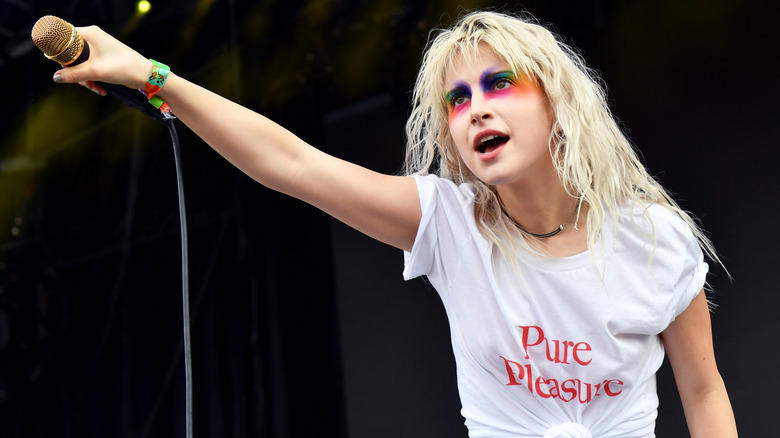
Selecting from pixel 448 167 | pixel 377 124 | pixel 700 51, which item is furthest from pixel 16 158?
pixel 700 51

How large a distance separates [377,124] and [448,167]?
5.27 feet

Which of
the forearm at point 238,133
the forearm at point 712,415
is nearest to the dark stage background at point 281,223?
the forearm at point 712,415

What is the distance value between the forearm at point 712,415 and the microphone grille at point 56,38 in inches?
46.0

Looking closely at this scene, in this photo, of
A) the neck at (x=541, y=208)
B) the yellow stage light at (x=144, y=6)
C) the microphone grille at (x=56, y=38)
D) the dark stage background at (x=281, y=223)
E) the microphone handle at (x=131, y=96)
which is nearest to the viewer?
the microphone grille at (x=56, y=38)

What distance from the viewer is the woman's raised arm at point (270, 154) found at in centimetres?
97

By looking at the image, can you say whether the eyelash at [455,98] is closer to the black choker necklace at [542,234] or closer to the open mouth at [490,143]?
the open mouth at [490,143]

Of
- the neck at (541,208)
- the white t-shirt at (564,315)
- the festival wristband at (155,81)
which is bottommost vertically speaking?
the white t-shirt at (564,315)

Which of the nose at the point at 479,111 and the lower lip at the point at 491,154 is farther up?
the nose at the point at 479,111

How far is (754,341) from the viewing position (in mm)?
2338

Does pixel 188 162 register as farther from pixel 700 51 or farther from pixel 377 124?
pixel 700 51

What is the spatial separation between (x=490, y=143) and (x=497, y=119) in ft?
0.28

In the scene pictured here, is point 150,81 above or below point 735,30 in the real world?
below

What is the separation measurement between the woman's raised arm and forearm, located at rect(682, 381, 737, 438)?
0.60 meters

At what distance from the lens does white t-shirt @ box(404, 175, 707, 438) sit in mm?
1203
